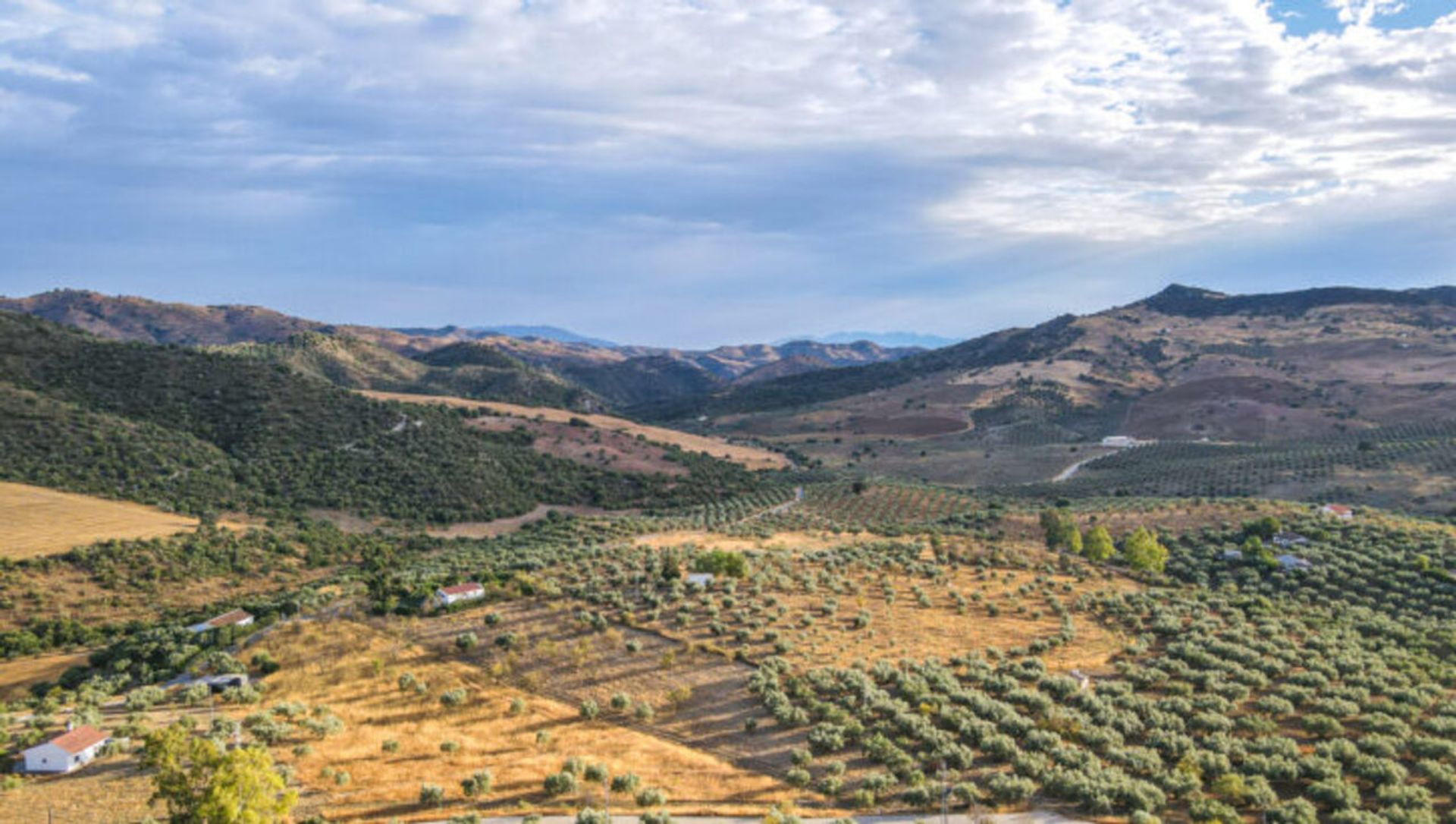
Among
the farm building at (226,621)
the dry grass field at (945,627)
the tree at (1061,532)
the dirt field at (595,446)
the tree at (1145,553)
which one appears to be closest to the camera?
the dry grass field at (945,627)

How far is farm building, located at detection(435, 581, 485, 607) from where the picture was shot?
34.6m

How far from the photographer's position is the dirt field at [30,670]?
101ft

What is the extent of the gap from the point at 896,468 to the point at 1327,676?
83.3 metres

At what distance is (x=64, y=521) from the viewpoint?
156 ft

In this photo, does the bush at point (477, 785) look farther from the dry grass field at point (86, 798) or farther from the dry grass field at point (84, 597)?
the dry grass field at point (84, 597)

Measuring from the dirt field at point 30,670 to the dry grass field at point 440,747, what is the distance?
1000 cm

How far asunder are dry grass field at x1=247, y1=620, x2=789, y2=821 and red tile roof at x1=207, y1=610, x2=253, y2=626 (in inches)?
187

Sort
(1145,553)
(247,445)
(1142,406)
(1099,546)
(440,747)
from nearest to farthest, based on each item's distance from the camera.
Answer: (440,747) < (1145,553) < (1099,546) < (247,445) < (1142,406)

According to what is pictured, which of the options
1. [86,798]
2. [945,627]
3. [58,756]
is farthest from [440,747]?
[945,627]

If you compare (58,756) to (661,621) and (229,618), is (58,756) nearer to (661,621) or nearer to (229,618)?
(229,618)

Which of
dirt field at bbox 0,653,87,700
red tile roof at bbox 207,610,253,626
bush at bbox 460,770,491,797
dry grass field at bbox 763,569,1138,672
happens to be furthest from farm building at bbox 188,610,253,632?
dry grass field at bbox 763,569,1138,672

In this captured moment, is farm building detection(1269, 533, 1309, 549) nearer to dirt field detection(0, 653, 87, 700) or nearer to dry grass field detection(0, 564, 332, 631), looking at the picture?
dry grass field detection(0, 564, 332, 631)

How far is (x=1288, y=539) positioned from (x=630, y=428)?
79.3 metres

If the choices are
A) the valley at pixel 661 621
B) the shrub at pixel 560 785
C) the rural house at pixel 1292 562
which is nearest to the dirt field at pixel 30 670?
the valley at pixel 661 621
